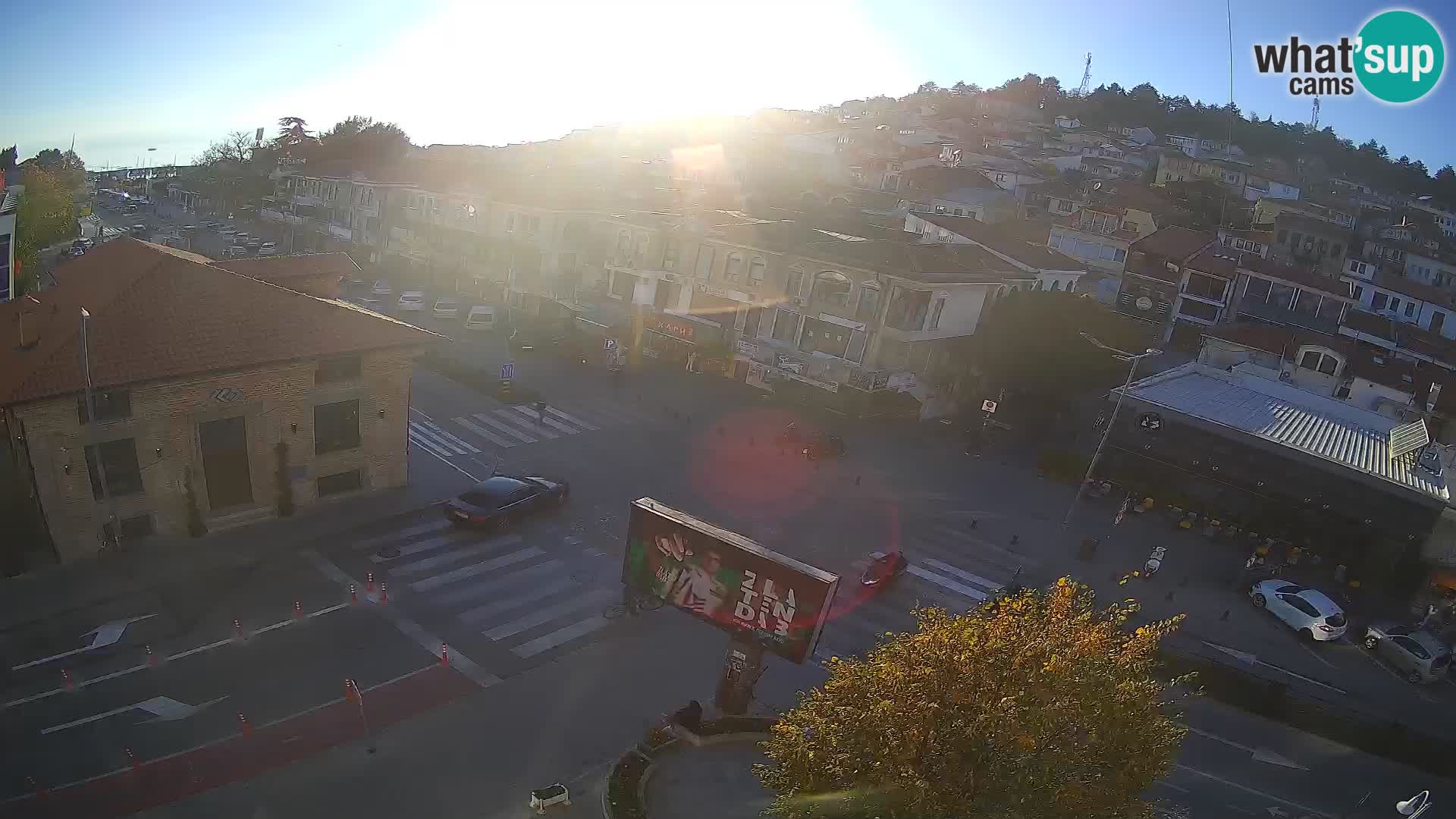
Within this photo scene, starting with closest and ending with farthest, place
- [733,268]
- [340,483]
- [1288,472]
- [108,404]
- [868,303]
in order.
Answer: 1. [108,404]
2. [340,483]
3. [1288,472]
4. [868,303]
5. [733,268]

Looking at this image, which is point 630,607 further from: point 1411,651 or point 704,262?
point 704,262

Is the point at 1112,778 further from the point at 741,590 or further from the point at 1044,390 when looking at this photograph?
the point at 1044,390

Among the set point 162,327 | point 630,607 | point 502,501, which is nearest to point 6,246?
point 162,327

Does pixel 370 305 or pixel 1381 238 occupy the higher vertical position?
pixel 1381 238

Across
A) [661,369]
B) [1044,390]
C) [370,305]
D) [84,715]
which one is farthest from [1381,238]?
[84,715]

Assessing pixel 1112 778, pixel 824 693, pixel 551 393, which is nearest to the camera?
pixel 1112 778

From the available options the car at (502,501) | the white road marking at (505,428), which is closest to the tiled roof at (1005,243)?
the white road marking at (505,428)

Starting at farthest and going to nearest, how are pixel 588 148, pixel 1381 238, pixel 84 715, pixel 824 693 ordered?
pixel 588 148, pixel 1381 238, pixel 84 715, pixel 824 693

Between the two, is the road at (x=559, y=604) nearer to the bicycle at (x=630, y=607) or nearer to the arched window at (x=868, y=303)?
the bicycle at (x=630, y=607)
